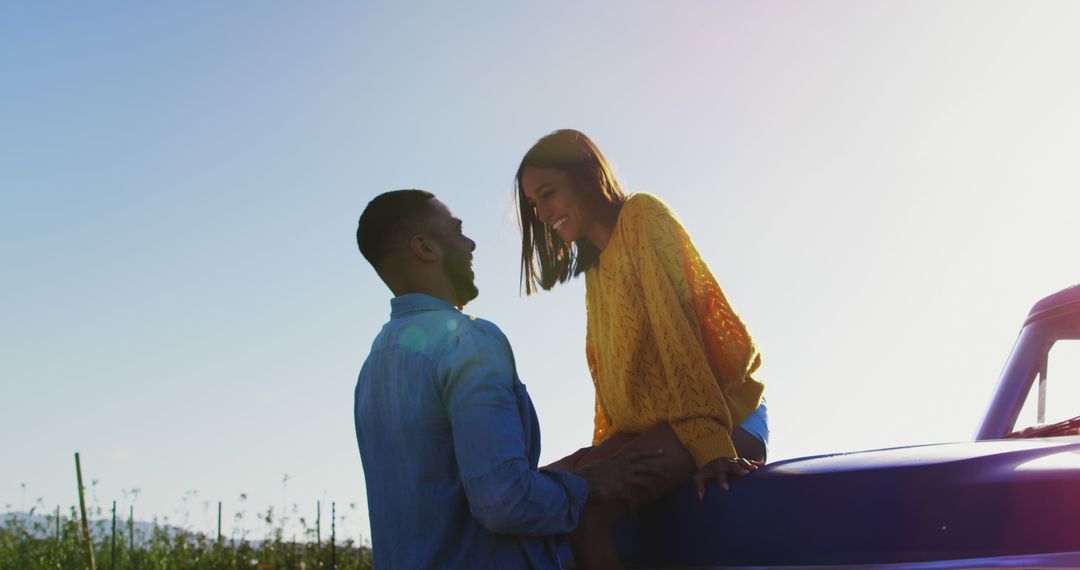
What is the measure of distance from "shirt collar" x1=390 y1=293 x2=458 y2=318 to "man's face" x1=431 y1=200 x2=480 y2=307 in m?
0.10

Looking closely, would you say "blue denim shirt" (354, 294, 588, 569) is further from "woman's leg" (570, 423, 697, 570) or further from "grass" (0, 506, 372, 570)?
"grass" (0, 506, 372, 570)

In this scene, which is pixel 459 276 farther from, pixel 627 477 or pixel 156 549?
pixel 156 549

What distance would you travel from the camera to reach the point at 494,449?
7.87ft

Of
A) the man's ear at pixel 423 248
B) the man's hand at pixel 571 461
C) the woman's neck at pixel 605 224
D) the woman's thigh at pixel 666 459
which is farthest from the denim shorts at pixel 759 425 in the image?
the man's ear at pixel 423 248

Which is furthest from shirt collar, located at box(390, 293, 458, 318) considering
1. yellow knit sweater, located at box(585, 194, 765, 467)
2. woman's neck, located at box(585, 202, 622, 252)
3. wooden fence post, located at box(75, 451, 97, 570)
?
wooden fence post, located at box(75, 451, 97, 570)

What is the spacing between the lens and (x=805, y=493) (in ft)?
7.54

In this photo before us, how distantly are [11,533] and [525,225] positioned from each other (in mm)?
11739

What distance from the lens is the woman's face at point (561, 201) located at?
3369 millimetres

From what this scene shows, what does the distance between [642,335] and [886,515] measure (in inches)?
42.4

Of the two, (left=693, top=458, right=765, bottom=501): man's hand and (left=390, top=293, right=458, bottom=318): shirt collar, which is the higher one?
(left=390, top=293, right=458, bottom=318): shirt collar

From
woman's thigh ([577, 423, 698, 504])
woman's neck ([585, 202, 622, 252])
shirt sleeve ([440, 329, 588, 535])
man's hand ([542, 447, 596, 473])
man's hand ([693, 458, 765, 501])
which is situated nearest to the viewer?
shirt sleeve ([440, 329, 588, 535])

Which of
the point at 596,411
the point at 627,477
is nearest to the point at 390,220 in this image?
the point at 627,477

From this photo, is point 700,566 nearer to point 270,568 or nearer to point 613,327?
point 613,327

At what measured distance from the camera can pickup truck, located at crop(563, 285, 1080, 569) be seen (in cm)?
198
